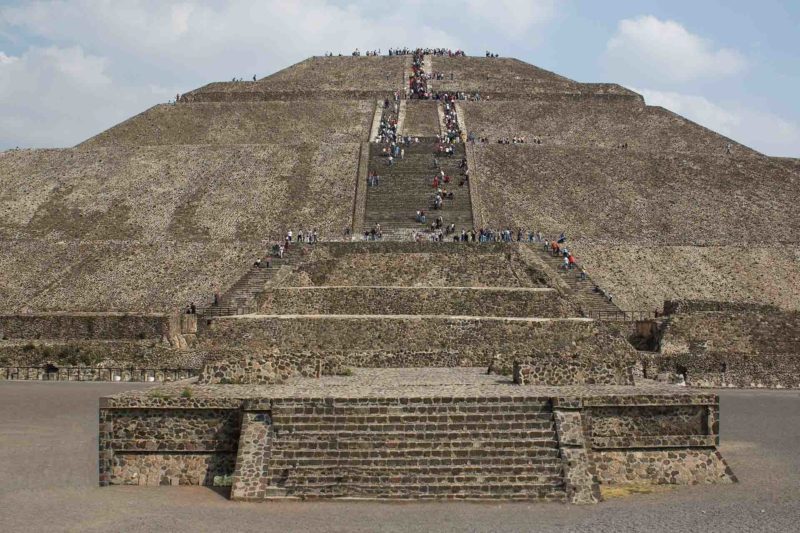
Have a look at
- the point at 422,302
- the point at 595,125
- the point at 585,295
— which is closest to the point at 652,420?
the point at 422,302

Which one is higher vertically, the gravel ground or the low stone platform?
the low stone platform

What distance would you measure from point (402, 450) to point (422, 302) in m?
14.1

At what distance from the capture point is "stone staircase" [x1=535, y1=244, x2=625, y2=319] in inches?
1044

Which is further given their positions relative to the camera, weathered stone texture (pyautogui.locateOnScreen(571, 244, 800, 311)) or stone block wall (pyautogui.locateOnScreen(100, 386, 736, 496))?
weathered stone texture (pyautogui.locateOnScreen(571, 244, 800, 311))

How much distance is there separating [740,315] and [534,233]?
470 inches

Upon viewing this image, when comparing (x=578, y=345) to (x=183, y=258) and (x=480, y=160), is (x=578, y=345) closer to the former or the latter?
(x=183, y=258)

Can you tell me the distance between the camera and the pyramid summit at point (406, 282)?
11.9 meters

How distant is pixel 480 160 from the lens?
1775 inches

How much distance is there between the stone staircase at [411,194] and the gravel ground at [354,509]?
24429 mm

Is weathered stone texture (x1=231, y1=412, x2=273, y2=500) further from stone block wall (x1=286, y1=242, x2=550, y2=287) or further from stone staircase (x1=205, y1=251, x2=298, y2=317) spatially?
stone block wall (x1=286, y1=242, x2=550, y2=287)

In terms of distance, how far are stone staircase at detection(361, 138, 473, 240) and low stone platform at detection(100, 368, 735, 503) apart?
24522 mm

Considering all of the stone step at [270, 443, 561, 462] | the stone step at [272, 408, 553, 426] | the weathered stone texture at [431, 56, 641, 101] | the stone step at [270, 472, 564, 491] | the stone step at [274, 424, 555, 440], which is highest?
the weathered stone texture at [431, 56, 641, 101]

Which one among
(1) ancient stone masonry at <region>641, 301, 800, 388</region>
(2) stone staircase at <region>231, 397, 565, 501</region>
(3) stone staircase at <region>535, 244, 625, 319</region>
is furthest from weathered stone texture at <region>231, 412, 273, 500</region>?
(3) stone staircase at <region>535, 244, 625, 319</region>

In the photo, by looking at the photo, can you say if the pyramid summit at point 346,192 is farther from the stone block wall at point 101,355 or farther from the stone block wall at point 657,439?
the stone block wall at point 657,439
